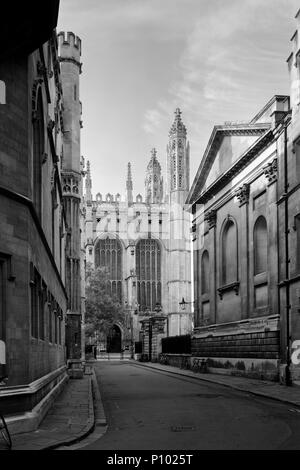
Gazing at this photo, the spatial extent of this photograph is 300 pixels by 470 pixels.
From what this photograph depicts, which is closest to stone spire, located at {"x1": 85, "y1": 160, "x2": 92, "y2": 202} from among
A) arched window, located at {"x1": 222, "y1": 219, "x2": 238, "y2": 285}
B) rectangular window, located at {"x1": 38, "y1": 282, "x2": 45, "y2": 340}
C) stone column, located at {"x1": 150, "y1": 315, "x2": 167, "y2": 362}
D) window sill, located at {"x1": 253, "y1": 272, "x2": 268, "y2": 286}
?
stone column, located at {"x1": 150, "y1": 315, "x2": 167, "y2": 362}

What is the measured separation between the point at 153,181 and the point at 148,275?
69.5 ft

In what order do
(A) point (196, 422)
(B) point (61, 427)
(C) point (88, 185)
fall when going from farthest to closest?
(C) point (88, 185), (A) point (196, 422), (B) point (61, 427)

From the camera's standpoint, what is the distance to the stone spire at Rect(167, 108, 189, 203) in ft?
309

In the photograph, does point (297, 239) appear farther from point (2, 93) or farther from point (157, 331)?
point (157, 331)

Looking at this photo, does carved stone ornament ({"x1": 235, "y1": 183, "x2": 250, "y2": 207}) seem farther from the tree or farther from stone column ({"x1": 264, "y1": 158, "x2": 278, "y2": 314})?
the tree

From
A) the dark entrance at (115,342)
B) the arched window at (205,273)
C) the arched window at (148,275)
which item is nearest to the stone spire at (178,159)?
the arched window at (148,275)

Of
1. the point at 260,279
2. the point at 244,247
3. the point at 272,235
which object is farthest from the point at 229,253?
the point at 272,235

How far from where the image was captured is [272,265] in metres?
29.3

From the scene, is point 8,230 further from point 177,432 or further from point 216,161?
point 216,161

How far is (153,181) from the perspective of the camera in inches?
4439

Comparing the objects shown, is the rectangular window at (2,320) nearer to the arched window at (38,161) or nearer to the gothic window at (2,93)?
the gothic window at (2,93)

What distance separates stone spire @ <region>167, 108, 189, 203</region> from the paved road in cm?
7333

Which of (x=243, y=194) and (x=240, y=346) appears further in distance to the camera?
(x=243, y=194)
